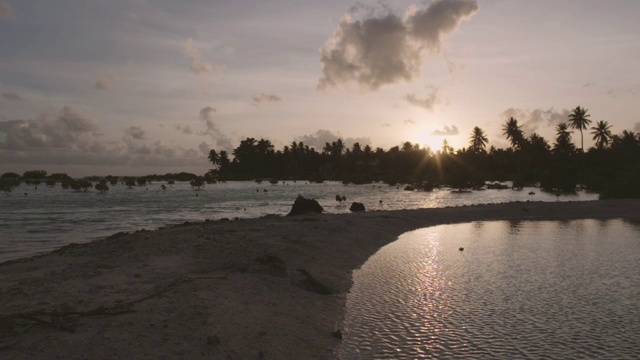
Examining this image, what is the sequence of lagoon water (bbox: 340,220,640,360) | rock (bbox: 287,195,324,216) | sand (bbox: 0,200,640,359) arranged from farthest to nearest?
rock (bbox: 287,195,324,216), lagoon water (bbox: 340,220,640,360), sand (bbox: 0,200,640,359)

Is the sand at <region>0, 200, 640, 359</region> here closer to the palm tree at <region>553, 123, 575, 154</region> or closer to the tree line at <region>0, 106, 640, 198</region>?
the tree line at <region>0, 106, 640, 198</region>

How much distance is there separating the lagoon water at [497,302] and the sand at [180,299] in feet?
3.84

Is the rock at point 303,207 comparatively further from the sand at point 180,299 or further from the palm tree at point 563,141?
the palm tree at point 563,141

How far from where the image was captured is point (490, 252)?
22328 millimetres

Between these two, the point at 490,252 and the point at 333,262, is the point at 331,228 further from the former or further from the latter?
the point at 490,252

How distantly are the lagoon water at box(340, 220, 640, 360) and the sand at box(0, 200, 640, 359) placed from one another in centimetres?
117

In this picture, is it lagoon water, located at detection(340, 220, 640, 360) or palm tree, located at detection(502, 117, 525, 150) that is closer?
lagoon water, located at detection(340, 220, 640, 360)

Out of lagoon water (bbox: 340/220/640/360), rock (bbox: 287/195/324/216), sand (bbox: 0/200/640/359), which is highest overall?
rock (bbox: 287/195/324/216)

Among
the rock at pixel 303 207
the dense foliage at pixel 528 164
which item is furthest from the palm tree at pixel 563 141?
the rock at pixel 303 207

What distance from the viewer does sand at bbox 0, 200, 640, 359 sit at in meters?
8.13

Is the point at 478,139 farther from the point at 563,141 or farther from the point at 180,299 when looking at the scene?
the point at 180,299

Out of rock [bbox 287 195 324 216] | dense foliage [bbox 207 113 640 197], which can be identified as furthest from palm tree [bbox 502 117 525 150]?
rock [bbox 287 195 324 216]

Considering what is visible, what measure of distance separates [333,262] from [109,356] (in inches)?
467

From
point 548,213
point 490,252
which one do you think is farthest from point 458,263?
point 548,213
